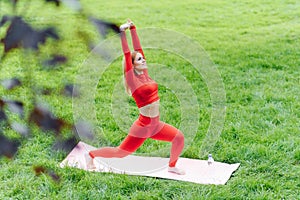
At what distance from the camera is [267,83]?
11.4ft

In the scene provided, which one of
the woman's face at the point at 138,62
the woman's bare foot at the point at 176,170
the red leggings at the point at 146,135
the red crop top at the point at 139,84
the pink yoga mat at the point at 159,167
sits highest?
the woman's face at the point at 138,62

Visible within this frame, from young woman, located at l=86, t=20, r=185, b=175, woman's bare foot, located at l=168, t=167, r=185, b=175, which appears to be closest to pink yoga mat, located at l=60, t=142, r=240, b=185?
woman's bare foot, located at l=168, t=167, r=185, b=175

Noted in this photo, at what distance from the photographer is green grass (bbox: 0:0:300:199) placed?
2.15 meters

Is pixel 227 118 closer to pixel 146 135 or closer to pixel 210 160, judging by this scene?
pixel 210 160

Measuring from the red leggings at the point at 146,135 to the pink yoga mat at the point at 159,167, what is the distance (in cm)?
18

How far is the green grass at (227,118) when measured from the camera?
2.15 m

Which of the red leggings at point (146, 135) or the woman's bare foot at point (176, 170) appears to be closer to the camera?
the red leggings at point (146, 135)

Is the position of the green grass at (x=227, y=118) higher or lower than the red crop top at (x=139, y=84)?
lower

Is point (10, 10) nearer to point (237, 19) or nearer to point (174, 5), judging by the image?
point (237, 19)

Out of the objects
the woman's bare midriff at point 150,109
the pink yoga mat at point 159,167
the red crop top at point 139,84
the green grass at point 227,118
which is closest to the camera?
the red crop top at point 139,84

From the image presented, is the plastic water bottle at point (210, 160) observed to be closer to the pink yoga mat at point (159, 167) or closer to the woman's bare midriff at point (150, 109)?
the pink yoga mat at point (159, 167)

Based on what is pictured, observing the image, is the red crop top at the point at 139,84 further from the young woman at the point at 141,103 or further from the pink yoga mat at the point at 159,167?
the pink yoga mat at the point at 159,167

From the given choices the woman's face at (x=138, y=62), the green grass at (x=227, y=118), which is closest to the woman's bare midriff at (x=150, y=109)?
the woman's face at (x=138, y=62)

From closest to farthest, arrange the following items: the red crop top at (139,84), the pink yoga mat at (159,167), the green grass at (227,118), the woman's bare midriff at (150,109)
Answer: the red crop top at (139,84), the woman's bare midriff at (150,109), the green grass at (227,118), the pink yoga mat at (159,167)
